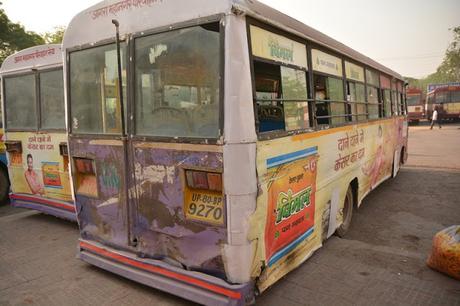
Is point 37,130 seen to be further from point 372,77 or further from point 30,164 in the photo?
point 372,77

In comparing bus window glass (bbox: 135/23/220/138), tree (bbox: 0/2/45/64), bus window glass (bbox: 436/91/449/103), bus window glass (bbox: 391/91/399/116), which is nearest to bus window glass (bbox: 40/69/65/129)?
bus window glass (bbox: 135/23/220/138)

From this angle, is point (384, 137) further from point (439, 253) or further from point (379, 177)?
point (439, 253)

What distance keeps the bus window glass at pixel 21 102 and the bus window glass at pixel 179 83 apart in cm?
365

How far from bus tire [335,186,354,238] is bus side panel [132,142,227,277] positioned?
282 centimetres

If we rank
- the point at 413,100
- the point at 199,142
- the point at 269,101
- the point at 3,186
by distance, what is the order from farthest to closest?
the point at 413,100, the point at 3,186, the point at 269,101, the point at 199,142

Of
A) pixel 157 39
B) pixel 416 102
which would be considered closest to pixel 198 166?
pixel 157 39

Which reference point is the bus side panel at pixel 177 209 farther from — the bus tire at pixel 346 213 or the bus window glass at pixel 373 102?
the bus window glass at pixel 373 102

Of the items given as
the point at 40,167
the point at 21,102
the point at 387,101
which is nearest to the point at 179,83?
the point at 40,167

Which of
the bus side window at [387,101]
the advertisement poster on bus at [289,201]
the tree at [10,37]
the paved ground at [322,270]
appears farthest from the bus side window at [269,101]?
the tree at [10,37]

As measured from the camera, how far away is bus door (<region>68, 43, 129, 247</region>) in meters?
3.62

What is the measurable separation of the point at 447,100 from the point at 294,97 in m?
34.3

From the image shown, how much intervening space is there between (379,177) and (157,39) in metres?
5.96

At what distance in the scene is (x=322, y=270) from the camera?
411cm

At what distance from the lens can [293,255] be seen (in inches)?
144
